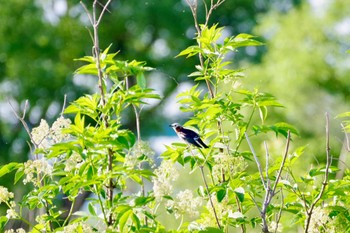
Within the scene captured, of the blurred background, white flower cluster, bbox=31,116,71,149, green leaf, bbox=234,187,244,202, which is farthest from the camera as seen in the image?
the blurred background

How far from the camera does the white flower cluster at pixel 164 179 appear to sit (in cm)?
175

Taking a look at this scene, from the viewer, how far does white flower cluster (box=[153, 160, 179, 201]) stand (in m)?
1.75

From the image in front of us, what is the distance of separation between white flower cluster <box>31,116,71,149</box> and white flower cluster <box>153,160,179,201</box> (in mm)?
233

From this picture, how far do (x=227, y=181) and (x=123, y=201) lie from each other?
0.31 m

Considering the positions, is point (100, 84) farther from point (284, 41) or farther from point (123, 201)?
point (284, 41)

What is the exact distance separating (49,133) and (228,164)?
43 centimetres

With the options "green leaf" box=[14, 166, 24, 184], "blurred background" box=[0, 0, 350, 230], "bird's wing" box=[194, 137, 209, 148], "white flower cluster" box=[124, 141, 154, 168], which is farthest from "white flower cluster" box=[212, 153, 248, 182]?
"blurred background" box=[0, 0, 350, 230]

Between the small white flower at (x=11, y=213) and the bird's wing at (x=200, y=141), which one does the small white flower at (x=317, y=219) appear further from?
the small white flower at (x=11, y=213)

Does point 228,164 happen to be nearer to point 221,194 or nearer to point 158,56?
point 221,194

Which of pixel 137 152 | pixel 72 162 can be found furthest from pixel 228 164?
pixel 72 162

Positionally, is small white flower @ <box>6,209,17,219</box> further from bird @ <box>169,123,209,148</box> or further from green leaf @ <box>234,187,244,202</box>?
green leaf @ <box>234,187,244,202</box>

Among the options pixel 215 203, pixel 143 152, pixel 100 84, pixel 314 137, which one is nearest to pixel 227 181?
pixel 215 203

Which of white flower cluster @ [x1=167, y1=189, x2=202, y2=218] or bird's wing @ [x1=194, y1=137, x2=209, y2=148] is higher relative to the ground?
bird's wing @ [x1=194, y1=137, x2=209, y2=148]

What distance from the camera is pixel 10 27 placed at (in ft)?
37.1
